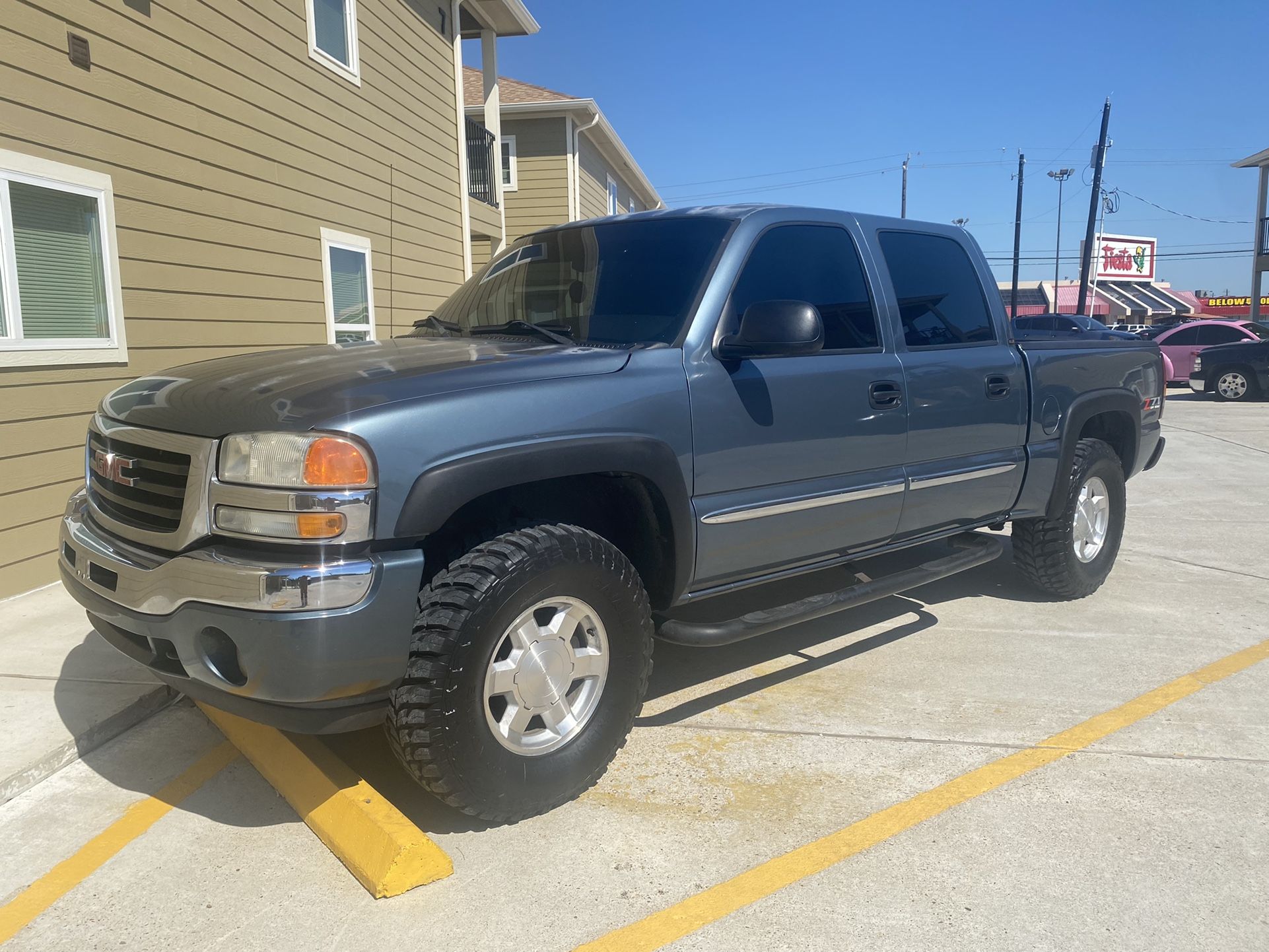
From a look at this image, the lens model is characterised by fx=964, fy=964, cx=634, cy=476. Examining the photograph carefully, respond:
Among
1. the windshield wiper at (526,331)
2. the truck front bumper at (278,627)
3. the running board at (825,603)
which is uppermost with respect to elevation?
the windshield wiper at (526,331)

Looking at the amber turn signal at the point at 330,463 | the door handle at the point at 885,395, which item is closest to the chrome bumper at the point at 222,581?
the amber turn signal at the point at 330,463

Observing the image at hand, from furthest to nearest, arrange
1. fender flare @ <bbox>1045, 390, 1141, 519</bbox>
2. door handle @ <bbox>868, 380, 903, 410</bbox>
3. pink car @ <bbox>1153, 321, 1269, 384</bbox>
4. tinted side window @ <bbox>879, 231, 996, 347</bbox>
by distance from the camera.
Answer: pink car @ <bbox>1153, 321, 1269, 384</bbox>
fender flare @ <bbox>1045, 390, 1141, 519</bbox>
tinted side window @ <bbox>879, 231, 996, 347</bbox>
door handle @ <bbox>868, 380, 903, 410</bbox>

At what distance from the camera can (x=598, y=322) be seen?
143 inches

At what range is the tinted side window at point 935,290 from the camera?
14.3 ft

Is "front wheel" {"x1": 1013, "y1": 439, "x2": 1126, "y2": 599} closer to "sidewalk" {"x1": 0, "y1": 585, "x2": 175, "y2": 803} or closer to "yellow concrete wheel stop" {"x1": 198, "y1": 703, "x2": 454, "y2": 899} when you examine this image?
"yellow concrete wheel stop" {"x1": 198, "y1": 703, "x2": 454, "y2": 899}

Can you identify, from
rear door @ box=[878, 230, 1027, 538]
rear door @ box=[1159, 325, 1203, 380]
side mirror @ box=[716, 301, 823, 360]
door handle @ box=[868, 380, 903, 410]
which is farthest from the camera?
rear door @ box=[1159, 325, 1203, 380]

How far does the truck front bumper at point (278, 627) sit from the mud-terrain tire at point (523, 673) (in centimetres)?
12

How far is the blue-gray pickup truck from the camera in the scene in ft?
8.40

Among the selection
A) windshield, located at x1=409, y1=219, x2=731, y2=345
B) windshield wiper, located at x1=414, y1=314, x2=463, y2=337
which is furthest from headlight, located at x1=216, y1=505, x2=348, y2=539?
windshield wiper, located at x1=414, y1=314, x2=463, y2=337

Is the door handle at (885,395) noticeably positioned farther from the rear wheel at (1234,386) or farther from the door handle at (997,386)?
the rear wheel at (1234,386)

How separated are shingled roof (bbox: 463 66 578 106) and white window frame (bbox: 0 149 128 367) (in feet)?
42.8

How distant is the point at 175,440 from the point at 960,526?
11.4 ft

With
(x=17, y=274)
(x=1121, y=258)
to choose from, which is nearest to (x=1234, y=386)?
(x=17, y=274)

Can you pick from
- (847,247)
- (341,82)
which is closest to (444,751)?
(847,247)
